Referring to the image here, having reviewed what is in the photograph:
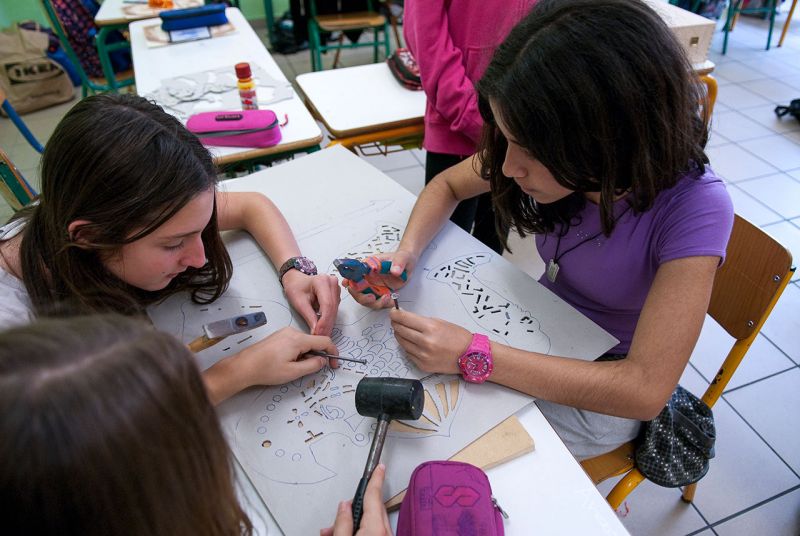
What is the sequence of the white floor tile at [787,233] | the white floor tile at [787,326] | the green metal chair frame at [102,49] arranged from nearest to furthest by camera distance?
the white floor tile at [787,326] → the white floor tile at [787,233] → the green metal chair frame at [102,49]

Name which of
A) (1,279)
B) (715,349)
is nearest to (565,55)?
(1,279)

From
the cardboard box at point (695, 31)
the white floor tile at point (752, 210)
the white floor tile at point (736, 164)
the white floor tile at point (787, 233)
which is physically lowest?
the white floor tile at point (787, 233)

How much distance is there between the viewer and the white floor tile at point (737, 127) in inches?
133

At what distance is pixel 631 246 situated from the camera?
3.28ft

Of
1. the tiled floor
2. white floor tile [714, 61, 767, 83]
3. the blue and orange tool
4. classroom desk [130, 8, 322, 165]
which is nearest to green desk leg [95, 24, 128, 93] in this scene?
classroom desk [130, 8, 322, 165]

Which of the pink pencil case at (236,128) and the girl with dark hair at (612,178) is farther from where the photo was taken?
the pink pencil case at (236,128)

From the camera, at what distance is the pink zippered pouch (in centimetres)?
61

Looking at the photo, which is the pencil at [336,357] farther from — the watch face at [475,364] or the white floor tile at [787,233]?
the white floor tile at [787,233]

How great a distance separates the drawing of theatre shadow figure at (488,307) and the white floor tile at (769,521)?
1.05 meters

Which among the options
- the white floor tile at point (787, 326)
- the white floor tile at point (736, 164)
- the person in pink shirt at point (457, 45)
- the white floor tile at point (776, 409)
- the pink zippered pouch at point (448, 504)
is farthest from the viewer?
the white floor tile at point (736, 164)

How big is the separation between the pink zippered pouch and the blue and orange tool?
0.38 m

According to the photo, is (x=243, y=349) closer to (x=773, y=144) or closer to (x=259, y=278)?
(x=259, y=278)

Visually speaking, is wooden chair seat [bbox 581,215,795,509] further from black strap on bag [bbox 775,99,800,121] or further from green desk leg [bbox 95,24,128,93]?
black strap on bag [bbox 775,99,800,121]

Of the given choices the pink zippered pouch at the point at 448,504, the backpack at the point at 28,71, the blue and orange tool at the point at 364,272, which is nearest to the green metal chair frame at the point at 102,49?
the backpack at the point at 28,71
